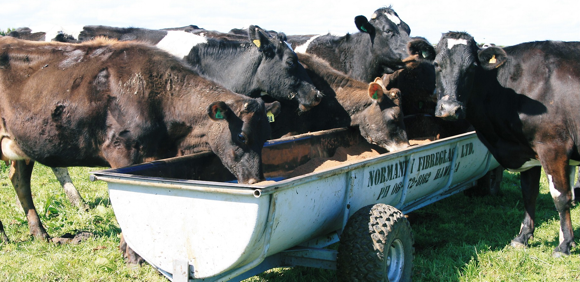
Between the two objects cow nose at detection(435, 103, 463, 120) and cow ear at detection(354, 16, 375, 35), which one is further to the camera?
cow ear at detection(354, 16, 375, 35)

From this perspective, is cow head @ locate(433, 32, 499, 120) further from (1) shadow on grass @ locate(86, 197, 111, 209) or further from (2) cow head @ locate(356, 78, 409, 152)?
(1) shadow on grass @ locate(86, 197, 111, 209)

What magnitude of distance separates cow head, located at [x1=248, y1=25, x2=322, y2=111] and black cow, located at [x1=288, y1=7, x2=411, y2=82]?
6.10 ft

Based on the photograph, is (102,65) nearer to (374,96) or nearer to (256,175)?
(256,175)

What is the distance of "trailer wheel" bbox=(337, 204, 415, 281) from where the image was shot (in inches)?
141

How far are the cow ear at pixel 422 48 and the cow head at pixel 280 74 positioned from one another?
1.30 metres

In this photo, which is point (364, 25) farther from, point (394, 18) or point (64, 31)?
point (64, 31)

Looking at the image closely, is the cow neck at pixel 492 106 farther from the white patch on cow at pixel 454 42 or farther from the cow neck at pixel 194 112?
the cow neck at pixel 194 112

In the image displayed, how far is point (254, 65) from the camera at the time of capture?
6.75m

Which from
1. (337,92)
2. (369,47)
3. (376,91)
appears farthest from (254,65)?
(369,47)

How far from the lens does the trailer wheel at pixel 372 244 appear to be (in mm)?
3588

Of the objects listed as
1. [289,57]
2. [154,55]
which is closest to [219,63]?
[289,57]

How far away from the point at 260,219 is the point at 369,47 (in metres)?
5.78

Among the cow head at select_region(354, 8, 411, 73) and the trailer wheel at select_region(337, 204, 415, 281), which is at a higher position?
the cow head at select_region(354, 8, 411, 73)

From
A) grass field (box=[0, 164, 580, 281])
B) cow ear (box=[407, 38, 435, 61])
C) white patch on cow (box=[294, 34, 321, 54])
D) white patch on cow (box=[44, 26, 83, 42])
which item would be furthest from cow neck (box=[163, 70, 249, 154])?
white patch on cow (box=[44, 26, 83, 42])
